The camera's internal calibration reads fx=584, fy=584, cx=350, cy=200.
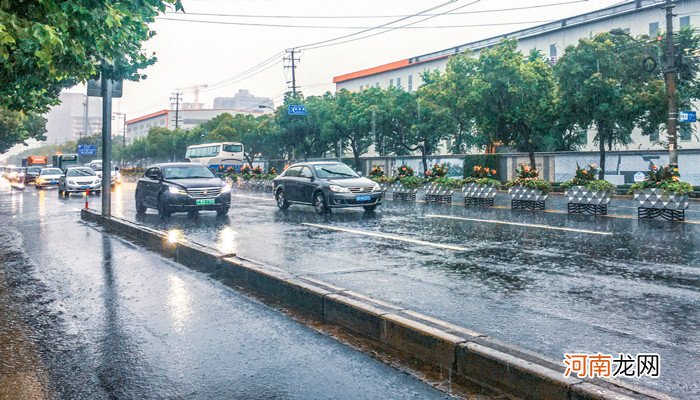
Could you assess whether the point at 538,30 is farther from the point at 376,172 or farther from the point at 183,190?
the point at 183,190

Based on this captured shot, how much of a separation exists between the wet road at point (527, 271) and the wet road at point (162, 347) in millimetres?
1403

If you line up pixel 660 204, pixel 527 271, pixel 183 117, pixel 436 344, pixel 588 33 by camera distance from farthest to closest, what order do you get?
pixel 183 117
pixel 588 33
pixel 660 204
pixel 527 271
pixel 436 344

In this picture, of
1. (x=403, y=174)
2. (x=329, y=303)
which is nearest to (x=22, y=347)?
(x=329, y=303)

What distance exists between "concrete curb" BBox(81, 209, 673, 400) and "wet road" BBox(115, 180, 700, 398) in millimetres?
540

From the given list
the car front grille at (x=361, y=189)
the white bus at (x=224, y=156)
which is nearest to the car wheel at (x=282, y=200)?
the car front grille at (x=361, y=189)

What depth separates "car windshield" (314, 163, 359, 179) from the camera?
18297mm

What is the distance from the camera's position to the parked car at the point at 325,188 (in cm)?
1725

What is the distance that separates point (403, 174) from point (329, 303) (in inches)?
825

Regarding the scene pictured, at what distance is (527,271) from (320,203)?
409 inches

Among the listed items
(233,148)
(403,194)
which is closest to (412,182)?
(403,194)

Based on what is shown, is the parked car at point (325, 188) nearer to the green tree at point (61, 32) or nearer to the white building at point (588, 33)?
the green tree at point (61, 32)

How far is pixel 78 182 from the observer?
1255 inches

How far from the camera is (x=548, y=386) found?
145 inches

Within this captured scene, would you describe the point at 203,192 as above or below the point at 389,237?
above
